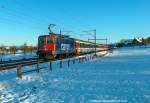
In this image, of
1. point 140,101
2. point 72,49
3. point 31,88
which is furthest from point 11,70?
point 72,49

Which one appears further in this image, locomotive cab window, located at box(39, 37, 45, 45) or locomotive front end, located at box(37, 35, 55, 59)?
locomotive cab window, located at box(39, 37, 45, 45)

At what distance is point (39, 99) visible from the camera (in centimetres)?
1158

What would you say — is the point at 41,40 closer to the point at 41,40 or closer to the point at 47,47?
the point at 41,40

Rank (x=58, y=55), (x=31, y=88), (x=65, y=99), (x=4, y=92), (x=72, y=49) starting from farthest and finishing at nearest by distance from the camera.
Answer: (x=72, y=49), (x=58, y=55), (x=31, y=88), (x=4, y=92), (x=65, y=99)

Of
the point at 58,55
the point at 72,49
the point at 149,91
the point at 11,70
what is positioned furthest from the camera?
the point at 72,49

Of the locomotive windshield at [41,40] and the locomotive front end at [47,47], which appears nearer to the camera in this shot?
the locomotive front end at [47,47]

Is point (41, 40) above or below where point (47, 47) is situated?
above

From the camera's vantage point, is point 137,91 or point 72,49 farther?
point 72,49

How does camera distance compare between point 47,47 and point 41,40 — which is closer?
point 47,47

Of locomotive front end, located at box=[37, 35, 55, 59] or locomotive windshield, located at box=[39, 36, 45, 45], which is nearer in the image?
locomotive front end, located at box=[37, 35, 55, 59]

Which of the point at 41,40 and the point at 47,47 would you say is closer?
the point at 47,47

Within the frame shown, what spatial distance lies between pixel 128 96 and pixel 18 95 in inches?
190

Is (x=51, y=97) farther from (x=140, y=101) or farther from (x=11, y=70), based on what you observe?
(x=11, y=70)

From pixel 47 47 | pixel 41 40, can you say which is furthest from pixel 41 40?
pixel 47 47
